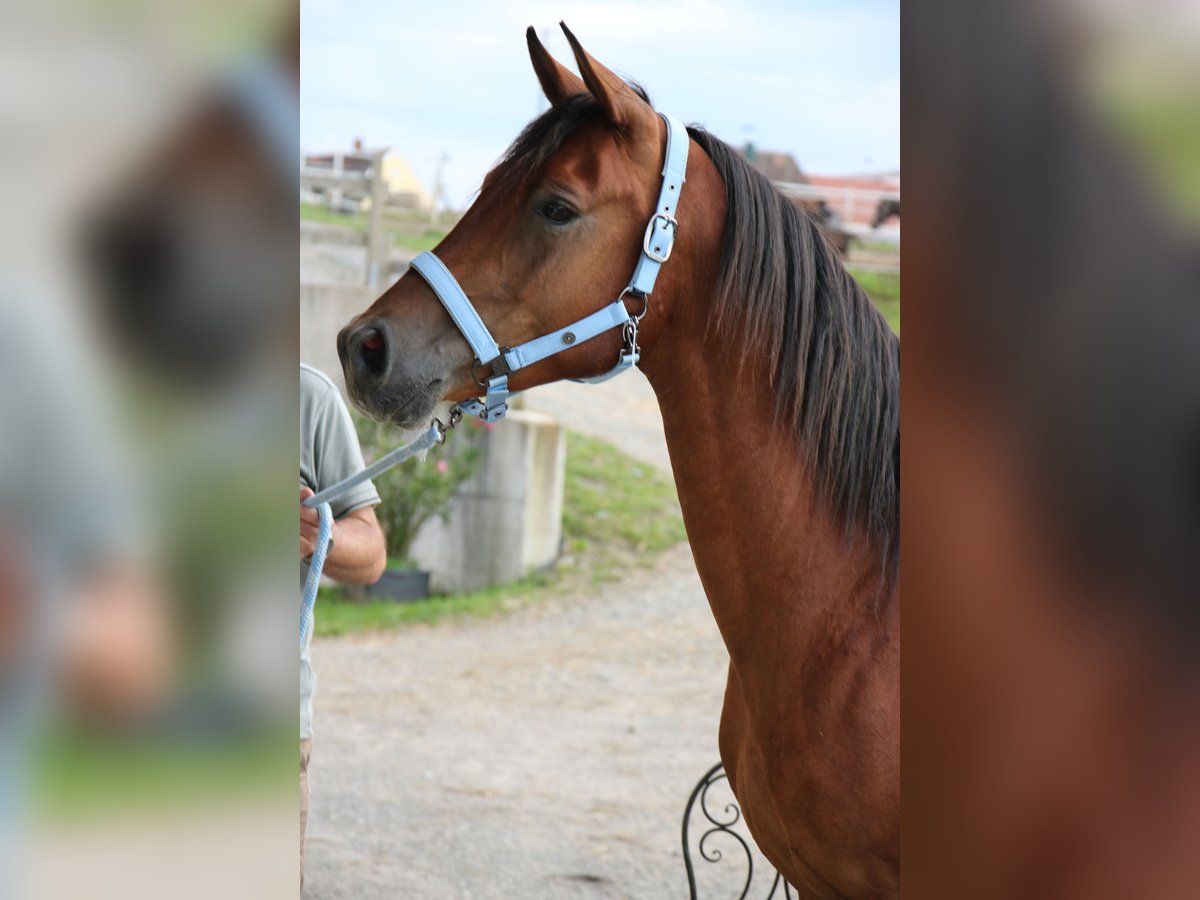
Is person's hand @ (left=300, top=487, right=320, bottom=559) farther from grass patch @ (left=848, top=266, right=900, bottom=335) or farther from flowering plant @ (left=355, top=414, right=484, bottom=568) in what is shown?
grass patch @ (left=848, top=266, right=900, bottom=335)

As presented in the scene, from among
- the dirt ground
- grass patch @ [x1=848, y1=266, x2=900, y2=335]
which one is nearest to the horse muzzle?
the dirt ground

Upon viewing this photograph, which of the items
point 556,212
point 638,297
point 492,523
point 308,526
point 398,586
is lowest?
point 398,586

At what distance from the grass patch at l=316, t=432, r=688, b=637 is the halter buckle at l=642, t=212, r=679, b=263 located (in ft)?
17.1

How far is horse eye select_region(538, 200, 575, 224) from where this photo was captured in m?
1.63

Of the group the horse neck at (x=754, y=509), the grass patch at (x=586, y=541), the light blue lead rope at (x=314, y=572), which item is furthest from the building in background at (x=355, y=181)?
the horse neck at (x=754, y=509)

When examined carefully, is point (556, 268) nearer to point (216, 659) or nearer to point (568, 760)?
point (216, 659)

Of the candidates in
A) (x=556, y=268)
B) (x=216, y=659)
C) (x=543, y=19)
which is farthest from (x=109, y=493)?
(x=543, y=19)

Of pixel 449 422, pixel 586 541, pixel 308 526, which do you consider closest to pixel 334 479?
pixel 308 526

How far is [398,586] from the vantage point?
6879 mm

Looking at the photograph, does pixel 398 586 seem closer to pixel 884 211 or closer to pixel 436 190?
pixel 436 190

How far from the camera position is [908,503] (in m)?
0.68

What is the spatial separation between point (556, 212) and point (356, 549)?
81cm

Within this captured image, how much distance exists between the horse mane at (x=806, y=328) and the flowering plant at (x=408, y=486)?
5.29m

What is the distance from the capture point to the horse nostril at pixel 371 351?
5.32 feet
